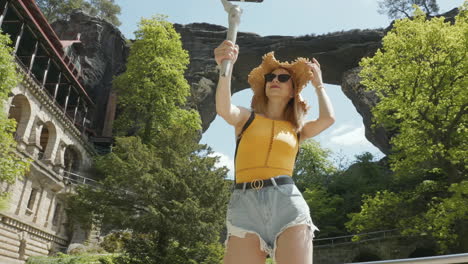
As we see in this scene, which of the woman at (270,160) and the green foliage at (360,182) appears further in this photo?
the green foliage at (360,182)

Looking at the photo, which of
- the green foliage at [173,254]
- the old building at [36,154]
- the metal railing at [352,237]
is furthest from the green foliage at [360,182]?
the old building at [36,154]

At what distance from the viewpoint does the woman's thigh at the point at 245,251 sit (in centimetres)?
213

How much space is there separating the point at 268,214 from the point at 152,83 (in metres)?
26.5

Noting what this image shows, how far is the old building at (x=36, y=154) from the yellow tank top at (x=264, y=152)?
A: 57.5ft

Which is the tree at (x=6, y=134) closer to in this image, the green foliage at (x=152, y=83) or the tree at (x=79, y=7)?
the green foliage at (x=152, y=83)

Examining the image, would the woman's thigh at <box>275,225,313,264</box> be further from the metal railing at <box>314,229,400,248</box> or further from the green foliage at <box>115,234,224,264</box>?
the metal railing at <box>314,229,400,248</box>

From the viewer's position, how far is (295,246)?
2066 millimetres

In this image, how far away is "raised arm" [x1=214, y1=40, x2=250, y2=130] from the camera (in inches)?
85.0

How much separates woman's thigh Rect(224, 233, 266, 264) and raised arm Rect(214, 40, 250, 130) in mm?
734

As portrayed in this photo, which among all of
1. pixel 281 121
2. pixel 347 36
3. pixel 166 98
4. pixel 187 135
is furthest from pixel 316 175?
pixel 281 121

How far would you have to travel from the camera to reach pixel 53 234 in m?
21.8

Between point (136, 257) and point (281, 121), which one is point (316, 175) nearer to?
point (136, 257)

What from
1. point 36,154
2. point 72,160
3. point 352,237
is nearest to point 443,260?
point 352,237

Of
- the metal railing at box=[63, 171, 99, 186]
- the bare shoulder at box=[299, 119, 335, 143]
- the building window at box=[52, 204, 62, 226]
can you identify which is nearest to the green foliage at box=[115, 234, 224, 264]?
the metal railing at box=[63, 171, 99, 186]
